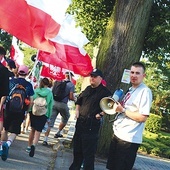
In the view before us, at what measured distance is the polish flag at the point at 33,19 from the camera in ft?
21.0

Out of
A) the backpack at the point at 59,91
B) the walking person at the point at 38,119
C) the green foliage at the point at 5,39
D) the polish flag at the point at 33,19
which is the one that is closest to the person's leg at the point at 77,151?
the polish flag at the point at 33,19

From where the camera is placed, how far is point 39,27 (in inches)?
270

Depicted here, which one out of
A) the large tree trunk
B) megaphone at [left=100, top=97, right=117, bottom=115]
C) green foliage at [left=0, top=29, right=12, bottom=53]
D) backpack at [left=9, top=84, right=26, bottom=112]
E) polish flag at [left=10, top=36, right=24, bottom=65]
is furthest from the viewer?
green foliage at [left=0, top=29, right=12, bottom=53]

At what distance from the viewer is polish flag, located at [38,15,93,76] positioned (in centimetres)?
792

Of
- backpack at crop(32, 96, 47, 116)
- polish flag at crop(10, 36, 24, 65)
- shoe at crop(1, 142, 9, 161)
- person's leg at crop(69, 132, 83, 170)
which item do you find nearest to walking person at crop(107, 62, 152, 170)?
person's leg at crop(69, 132, 83, 170)

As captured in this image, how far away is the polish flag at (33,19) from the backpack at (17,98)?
102 cm

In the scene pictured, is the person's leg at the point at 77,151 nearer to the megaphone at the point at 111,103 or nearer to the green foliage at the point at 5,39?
the megaphone at the point at 111,103

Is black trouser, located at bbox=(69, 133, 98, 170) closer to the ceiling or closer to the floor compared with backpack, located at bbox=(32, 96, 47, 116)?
closer to the floor

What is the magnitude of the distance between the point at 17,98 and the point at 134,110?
2949mm

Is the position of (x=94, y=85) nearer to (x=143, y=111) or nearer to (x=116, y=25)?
(x=143, y=111)

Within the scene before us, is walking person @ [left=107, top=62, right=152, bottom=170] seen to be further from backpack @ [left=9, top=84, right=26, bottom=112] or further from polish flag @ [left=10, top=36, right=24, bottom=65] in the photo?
polish flag @ [left=10, top=36, right=24, bottom=65]

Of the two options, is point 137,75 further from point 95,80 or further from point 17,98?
point 17,98

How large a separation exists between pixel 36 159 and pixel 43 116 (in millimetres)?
921

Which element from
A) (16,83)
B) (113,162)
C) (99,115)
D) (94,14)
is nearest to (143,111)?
(113,162)
